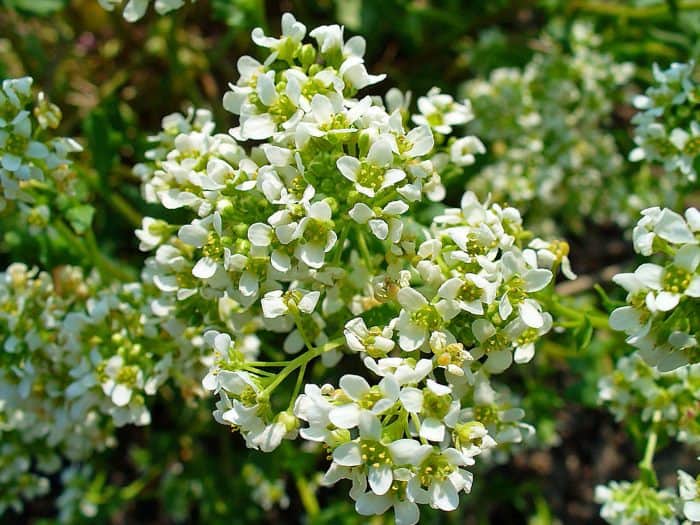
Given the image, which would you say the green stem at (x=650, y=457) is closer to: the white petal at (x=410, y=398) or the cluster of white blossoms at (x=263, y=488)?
the white petal at (x=410, y=398)

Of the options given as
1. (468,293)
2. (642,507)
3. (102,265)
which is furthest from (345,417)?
(102,265)

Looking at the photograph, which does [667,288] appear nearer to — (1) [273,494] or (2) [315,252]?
(2) [315,252]

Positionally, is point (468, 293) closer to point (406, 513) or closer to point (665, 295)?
point (665, 295)

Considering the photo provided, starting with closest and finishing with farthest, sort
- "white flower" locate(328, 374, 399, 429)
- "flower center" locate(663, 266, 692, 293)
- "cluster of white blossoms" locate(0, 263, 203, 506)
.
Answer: "white flower" locate(328, 374, 399, 429) → "flower center" locate(663, 266, 692, 293) → "cluster of white blossoms" locate(0, 263, 203, 506)

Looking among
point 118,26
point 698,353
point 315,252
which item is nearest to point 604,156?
point 698,353

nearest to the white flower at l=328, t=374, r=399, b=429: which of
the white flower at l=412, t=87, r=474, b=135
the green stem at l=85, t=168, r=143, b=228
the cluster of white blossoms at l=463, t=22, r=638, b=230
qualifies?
the white flower at l=412, t=87, r=474, b=135

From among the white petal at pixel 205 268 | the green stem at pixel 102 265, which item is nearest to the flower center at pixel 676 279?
the white petal at pixel 205 268

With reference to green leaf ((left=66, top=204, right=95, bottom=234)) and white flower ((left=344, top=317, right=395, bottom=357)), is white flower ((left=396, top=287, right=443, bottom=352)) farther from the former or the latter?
green leaf ((left=66, top=204, right=95, bottom=234))
